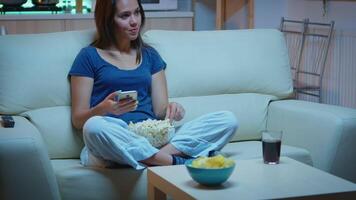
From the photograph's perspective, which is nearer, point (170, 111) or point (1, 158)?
point (1, 158)

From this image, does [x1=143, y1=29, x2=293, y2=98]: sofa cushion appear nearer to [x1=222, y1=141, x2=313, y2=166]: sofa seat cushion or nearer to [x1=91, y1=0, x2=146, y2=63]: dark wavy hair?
[x1=91, y1=0, x2=146, y2=63]: dark wavy hair

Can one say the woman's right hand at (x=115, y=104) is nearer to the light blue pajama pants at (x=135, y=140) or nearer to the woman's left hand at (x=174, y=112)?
the light blue pajama pants at (x=135, y=140)

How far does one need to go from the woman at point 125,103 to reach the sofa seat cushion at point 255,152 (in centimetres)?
9

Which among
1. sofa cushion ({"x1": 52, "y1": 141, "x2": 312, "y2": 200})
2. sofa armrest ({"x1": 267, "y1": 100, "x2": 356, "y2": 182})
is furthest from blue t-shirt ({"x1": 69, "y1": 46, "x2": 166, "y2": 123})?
sofa armrest ({"x1": 267, "y1": 100, "x2": 356, "y2": 182})

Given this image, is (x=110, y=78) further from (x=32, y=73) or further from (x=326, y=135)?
(x=326, y=135)

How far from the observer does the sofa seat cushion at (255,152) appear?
9.75 feet

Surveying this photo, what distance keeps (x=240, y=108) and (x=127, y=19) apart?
2.38ft

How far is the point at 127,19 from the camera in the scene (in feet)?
10.2

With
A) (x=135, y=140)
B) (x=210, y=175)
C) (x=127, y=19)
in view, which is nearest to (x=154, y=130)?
(x=135, y=140)

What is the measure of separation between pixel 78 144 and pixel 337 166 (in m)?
1.15

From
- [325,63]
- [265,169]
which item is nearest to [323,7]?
[325,63]

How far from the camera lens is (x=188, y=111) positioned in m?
3.29

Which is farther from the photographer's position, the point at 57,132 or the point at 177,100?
the point at 177,100

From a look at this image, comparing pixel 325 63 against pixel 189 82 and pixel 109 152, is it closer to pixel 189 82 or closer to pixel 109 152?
pixel 189 82
